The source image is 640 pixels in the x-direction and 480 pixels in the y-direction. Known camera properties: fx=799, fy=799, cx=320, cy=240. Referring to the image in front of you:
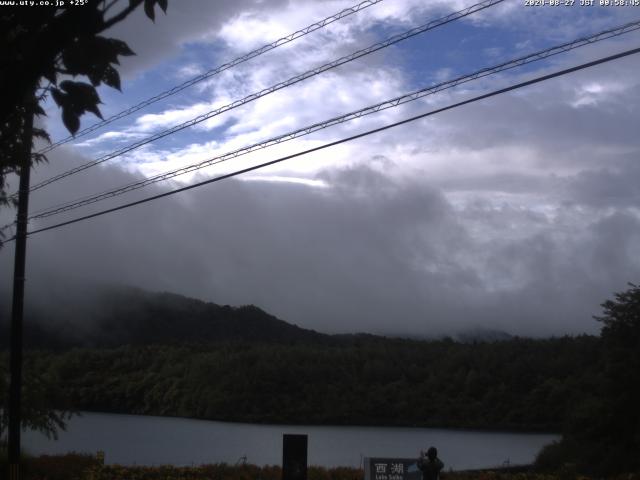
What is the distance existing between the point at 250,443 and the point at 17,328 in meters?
20.3

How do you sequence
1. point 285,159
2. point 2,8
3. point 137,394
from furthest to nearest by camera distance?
point 137,394
point 285,159
point 2,8

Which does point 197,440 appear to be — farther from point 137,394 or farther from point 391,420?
point 391,420

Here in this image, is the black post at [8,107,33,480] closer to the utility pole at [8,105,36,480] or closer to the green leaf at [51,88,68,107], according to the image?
the utility pole at [8,105,36,480]

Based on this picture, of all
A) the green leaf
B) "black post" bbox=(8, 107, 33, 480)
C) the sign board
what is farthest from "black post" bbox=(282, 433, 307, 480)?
the green leaf

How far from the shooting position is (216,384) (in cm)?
5409

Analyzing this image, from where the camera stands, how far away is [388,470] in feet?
45.7

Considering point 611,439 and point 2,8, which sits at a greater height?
point 2,8

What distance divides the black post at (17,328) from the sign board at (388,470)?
23.5ft

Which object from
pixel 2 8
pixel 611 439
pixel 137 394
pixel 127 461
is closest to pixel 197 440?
pixel 127 461

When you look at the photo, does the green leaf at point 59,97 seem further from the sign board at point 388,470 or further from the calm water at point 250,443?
the calm water at point 250,443

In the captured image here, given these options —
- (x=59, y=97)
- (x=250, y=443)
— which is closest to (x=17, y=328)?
(x=59, y=97)

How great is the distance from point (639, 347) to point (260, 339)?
50.2m

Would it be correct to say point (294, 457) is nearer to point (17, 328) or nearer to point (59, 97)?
point (17, 328)

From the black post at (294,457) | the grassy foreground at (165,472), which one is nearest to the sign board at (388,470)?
the black post at (294,457)
